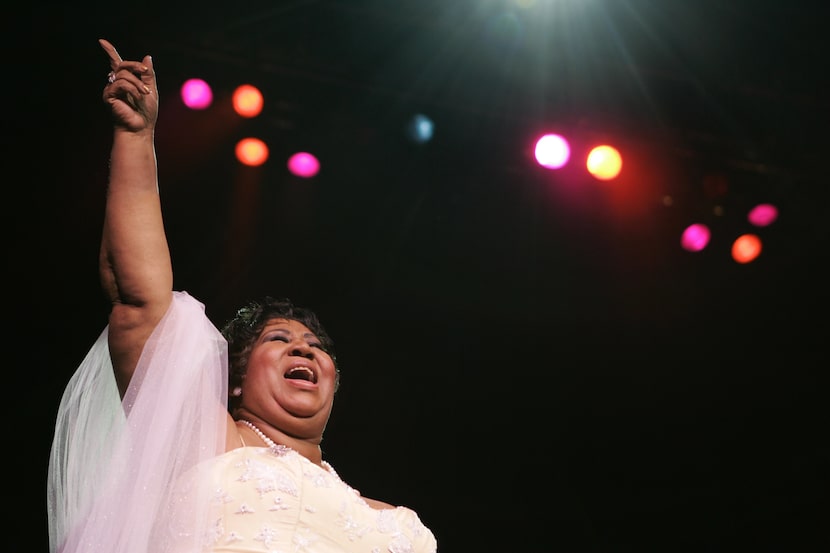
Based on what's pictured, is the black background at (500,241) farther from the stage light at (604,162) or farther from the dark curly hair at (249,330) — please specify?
the dark curly hair at (249,330)

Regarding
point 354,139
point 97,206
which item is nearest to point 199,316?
point 97,206

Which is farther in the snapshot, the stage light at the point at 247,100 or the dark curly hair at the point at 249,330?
the stage light at the point at 247,100

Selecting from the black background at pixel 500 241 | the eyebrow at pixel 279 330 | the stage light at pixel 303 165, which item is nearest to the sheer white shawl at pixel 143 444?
the eyebrow at pixel 279 330

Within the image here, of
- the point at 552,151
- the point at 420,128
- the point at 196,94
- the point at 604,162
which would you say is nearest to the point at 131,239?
the point at 196,94

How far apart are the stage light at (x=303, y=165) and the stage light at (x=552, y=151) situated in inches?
46.5

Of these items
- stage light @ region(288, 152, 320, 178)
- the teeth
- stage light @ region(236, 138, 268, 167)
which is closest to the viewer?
the teeth

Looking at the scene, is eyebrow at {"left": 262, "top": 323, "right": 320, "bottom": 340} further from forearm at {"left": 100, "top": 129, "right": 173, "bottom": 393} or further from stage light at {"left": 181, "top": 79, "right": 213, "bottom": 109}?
stage light at {"left": 181, "top": 79, "right": 213, "bottom": 109}

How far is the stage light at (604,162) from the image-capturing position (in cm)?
464

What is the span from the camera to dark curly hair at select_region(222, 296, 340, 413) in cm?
270

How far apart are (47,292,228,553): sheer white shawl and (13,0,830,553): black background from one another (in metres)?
1.76

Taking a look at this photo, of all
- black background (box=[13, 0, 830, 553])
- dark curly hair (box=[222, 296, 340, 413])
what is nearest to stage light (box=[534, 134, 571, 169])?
black background (box=[13, 0, 830, 553])

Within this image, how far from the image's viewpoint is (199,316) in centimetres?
217

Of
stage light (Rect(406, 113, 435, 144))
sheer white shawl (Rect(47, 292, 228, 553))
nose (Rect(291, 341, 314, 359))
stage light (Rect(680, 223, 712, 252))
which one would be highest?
stage light (Rect(406, 113, 435, 144))

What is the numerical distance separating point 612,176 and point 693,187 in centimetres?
51
